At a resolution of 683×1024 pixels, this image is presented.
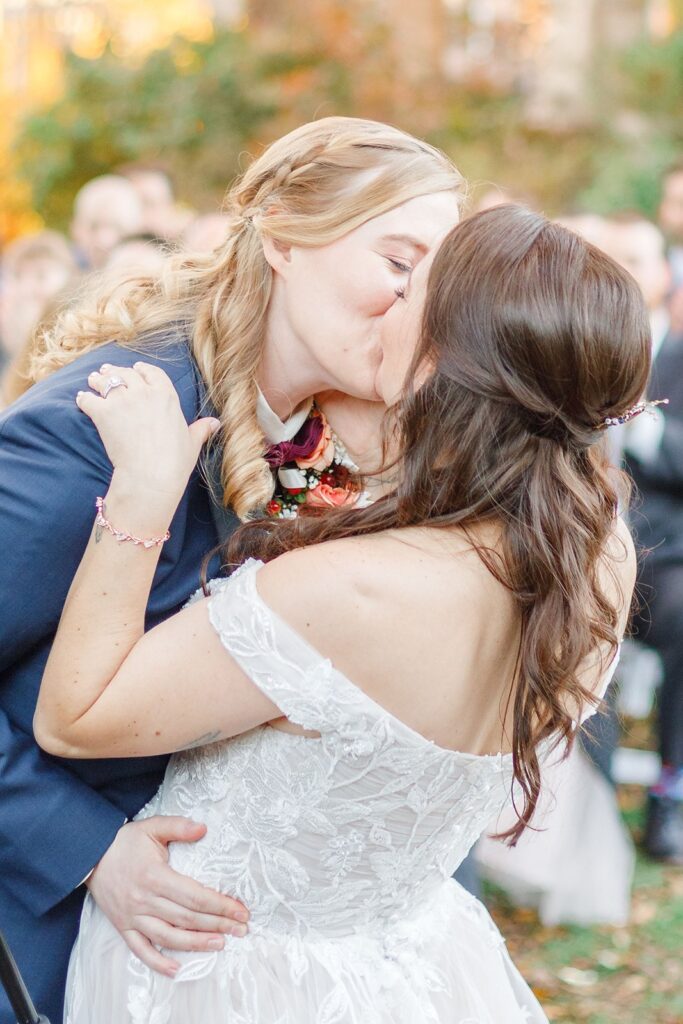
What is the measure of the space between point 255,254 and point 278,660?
1.14 m

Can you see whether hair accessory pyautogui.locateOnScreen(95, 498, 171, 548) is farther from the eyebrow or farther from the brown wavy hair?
the eyebrow

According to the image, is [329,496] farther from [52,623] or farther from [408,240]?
[52,623]

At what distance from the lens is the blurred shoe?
212 inches

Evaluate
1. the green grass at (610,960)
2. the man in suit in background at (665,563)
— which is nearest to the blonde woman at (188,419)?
the green grass at (610,960)

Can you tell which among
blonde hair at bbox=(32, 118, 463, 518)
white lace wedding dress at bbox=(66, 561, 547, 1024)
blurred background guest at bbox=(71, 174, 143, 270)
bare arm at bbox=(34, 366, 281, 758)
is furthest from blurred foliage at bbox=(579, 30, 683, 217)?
bare arm at bbox=(34, 366, 281, 758)

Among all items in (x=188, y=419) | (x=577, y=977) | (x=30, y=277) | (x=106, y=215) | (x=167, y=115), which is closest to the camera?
(x=188, y=419)

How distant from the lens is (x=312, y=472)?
263 cm

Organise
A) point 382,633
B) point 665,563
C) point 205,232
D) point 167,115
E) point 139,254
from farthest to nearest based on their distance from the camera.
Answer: point 167,115 < point 205,232 < point 665,563 < point 139,254 < point 382,633

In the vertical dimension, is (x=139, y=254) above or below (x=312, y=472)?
below

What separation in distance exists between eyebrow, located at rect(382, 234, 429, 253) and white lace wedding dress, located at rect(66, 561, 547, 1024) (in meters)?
0.88

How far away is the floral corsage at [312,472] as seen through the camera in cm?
252

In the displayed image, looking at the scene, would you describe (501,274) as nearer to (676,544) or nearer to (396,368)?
(396,368)

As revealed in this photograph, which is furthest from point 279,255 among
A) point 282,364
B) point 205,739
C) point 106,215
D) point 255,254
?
point 106,215

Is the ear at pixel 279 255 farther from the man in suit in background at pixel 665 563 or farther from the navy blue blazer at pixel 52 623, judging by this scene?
the man in suit in background at pixel 665 563
